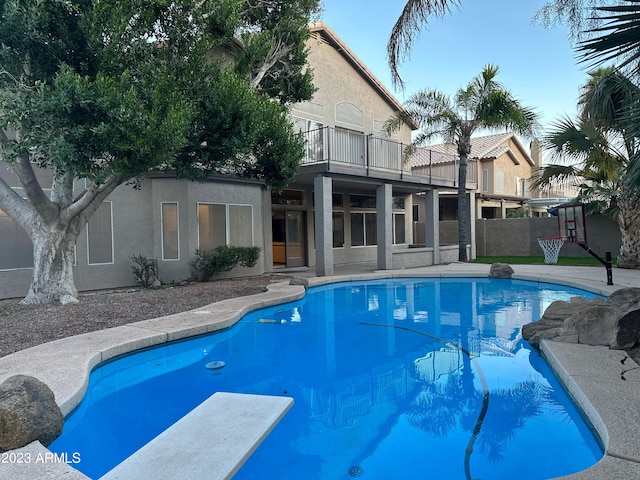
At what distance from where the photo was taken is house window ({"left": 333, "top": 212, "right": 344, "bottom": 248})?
18641 millimetres

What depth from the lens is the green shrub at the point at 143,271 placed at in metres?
12.2

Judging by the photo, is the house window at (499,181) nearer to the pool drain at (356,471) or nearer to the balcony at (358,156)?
the balcony at (358,156)

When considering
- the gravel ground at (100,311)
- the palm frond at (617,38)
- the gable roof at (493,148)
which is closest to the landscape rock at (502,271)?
the gravel ground at (100,311)

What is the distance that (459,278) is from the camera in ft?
48.6

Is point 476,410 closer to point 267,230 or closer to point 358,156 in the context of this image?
point 358,156

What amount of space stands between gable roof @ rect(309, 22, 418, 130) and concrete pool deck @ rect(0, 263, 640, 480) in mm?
11372

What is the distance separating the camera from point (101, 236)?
1188cm

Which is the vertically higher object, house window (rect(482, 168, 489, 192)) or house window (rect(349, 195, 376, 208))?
house window (rect(482, 168, 489, 192))

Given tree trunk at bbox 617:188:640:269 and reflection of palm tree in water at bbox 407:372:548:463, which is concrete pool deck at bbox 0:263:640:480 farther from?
tree trunk at bbox 617:188:640:269

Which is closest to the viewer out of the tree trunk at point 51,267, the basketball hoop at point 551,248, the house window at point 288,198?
the tree trunk at point 51,267

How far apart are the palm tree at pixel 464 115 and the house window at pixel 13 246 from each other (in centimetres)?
1378

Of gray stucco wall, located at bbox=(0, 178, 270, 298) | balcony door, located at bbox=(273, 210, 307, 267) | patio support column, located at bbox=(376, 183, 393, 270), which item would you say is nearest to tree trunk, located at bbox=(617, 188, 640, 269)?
patio support column, located at bbox=(376, 183, 393, 270)

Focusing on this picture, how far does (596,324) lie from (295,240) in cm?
1289

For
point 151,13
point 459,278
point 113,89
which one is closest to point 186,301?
point 113,89
